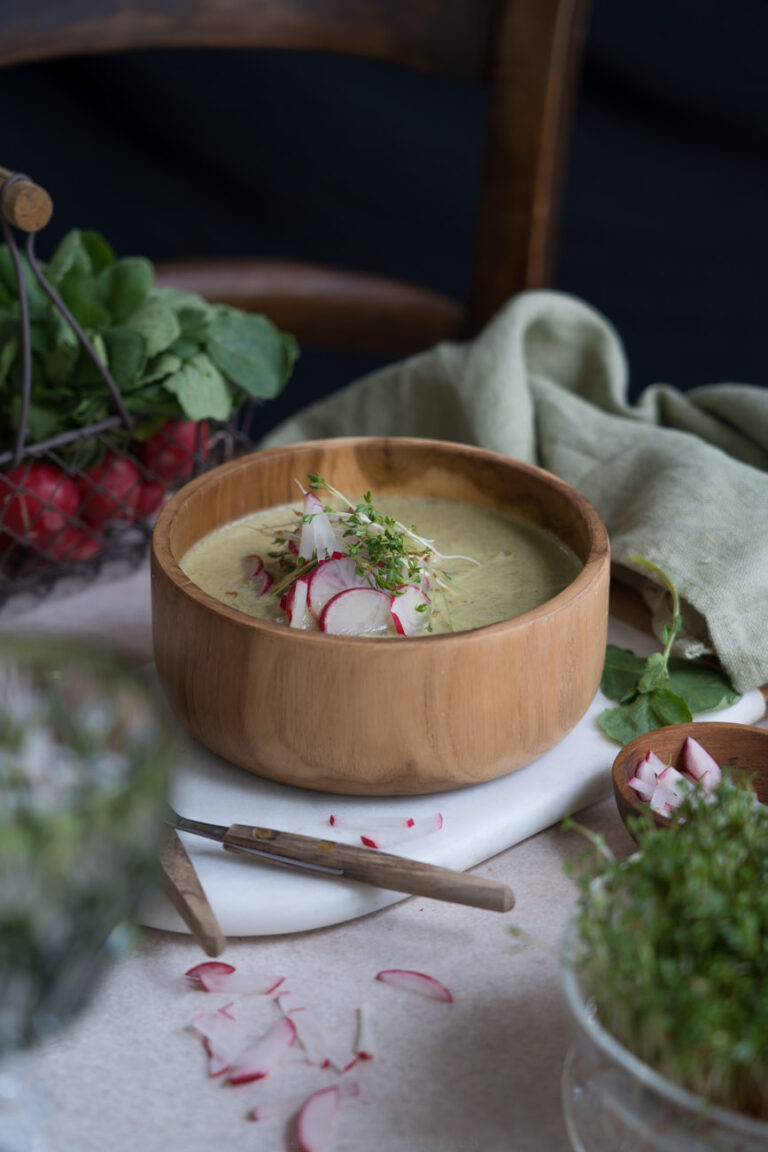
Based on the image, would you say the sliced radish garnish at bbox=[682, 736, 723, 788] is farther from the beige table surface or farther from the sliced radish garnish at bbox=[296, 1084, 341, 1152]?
the sliced radish garnish at bbox=[296, 1084, 341, 1152]

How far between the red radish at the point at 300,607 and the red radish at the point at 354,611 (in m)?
0.01

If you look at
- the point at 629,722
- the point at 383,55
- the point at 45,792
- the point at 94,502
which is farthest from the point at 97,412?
the point at 383,55

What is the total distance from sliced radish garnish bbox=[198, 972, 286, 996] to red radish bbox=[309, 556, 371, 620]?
248 mm

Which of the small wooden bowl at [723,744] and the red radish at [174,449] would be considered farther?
the red radish at [174,449]

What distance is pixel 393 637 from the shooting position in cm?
84

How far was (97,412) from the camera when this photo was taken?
3.85ft

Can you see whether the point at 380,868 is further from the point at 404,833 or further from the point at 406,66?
the point at 406,66

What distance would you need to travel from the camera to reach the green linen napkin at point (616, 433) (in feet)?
3.56

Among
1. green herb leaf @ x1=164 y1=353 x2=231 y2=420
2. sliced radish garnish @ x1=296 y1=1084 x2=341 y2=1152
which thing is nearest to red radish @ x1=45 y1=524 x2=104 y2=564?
green herb leaf @ x1=164 y1=353 x2=231 y2=420

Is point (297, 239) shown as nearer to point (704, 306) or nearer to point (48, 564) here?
point (704, 306)

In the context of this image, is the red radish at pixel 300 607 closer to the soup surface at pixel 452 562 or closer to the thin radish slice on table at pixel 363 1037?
the soup surface at pixel 452 562

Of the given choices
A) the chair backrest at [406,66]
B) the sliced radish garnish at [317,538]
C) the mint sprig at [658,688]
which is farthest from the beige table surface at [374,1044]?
the chair backrest at [406,66]

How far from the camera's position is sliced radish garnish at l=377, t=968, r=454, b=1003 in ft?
2.54

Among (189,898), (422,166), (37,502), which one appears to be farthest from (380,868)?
(422,166)
